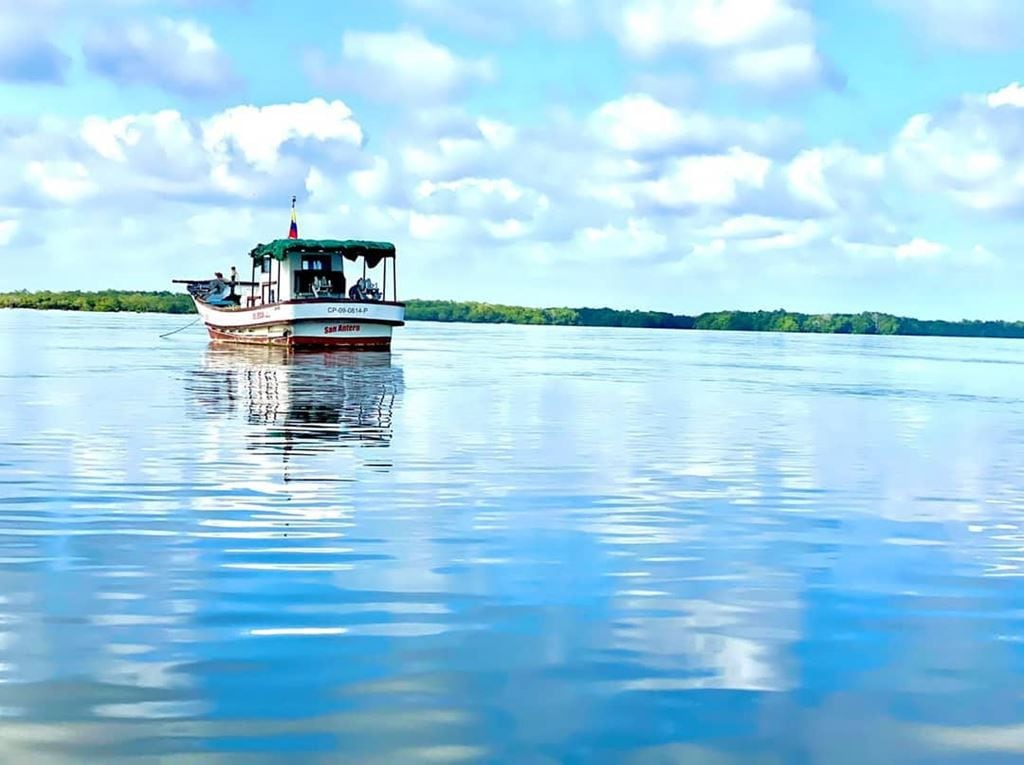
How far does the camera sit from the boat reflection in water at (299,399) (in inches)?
1008

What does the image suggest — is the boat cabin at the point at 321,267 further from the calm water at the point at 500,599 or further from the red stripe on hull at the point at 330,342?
the calm water at the point at 500,599

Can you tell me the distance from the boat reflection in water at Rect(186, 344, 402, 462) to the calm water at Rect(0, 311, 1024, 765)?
392mm

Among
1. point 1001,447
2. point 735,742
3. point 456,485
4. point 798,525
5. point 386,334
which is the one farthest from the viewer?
point 386,334

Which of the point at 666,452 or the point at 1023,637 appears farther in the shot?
the point at 666,452

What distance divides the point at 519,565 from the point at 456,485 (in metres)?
6.53

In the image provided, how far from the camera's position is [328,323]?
67.7m

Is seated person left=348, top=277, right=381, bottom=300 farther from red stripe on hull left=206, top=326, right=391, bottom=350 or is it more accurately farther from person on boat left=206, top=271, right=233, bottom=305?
person on boat left=206, top=271, right=233, bottom=305

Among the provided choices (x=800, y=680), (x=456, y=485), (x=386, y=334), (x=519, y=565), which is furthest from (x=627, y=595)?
(x=386, y=334)

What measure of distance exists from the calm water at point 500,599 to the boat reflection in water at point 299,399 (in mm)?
392

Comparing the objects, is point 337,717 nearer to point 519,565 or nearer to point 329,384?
point 519,565

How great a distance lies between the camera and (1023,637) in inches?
398

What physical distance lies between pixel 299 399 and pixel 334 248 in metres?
33.6

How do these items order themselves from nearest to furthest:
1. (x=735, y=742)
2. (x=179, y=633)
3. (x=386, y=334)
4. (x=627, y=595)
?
(x=735, y=742)
(x=179, y=633)
(x=627, y=595)
(x=386, y=334)

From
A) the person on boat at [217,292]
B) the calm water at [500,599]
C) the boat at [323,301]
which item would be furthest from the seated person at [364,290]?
the calm water at [500,599]
